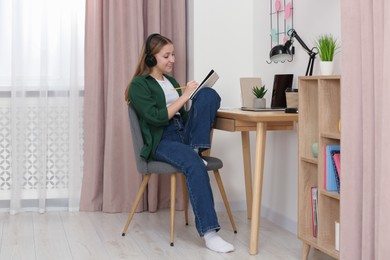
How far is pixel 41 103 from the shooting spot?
14.8 ft

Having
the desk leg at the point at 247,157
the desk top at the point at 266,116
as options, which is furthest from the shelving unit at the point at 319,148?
the desk leg at the point at 247,157

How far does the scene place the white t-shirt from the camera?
12.7 ft

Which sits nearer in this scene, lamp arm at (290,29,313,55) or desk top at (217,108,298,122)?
desk top at (217,108,298,122)

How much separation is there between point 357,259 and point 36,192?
8.55 feet

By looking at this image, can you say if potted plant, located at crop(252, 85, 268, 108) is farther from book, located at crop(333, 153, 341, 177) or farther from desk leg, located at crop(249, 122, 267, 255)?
book, located at crop(333, 153, 341, 177)

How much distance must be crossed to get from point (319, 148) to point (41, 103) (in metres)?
2.16

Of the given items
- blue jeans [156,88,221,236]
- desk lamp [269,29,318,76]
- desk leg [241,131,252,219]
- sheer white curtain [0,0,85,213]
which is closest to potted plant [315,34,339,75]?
desk lamp [269,29,318,76]

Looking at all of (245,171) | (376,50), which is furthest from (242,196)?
(376,50)

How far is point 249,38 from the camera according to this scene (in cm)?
452

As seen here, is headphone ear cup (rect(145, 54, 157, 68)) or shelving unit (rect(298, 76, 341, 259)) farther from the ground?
headphone ear cup (rect(145, 54, 157, 68))

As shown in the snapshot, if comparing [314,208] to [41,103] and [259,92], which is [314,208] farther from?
[41,103]

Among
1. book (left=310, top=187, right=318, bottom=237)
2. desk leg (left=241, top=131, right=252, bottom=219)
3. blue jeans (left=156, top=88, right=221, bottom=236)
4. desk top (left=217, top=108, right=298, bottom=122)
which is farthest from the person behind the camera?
desk leg (left=241, top=131, right=252, bottom=219)

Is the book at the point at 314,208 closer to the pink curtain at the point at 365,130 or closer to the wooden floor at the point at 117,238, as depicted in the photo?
the wooden floor at the point at 117,238

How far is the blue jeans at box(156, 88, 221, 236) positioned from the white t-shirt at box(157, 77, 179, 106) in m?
0.11
